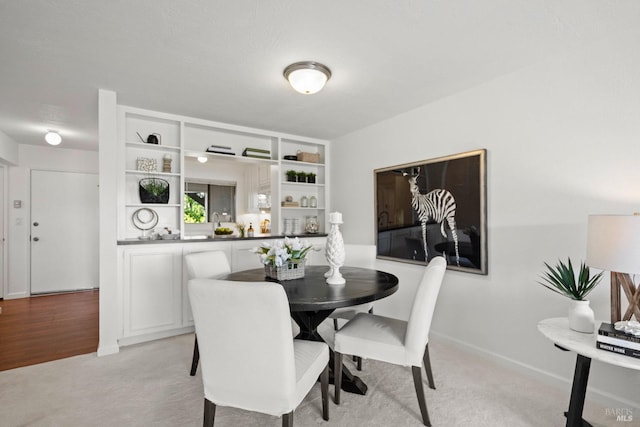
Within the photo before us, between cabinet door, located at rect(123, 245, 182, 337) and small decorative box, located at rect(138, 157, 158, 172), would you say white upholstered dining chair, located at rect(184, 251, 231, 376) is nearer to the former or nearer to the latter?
cabinet door, located at rect(123, 245, 182, 337)

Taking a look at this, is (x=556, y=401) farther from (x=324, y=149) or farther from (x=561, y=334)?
(x=324, y=149)

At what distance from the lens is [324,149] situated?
452 centimetres

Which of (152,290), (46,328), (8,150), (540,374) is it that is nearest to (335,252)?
(540,374)

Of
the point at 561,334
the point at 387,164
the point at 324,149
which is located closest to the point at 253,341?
the point at 561,334

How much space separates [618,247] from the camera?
1472 mm

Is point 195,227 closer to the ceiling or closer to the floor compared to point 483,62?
closer to the floor

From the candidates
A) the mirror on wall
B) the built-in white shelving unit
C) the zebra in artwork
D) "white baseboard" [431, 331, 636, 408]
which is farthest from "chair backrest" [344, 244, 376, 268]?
the mirror on wall

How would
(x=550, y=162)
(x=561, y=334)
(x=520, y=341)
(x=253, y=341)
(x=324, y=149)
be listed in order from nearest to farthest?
(x=253, y=341) → (x=561, y=334) → (x=550, y=162) → (x=520, y=341) → (x=324, y=149)

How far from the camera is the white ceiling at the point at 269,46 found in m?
1.68

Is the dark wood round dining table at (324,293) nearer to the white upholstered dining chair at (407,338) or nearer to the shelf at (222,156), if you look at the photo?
the white upholstered dining chair at (407,338)

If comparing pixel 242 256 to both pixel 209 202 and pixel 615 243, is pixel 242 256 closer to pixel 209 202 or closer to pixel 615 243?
pixel 209 202

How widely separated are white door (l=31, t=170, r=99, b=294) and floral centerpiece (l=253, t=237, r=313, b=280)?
4.48 meters

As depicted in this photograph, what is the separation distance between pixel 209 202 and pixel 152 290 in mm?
2721

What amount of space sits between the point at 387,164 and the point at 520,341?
6.83ft
